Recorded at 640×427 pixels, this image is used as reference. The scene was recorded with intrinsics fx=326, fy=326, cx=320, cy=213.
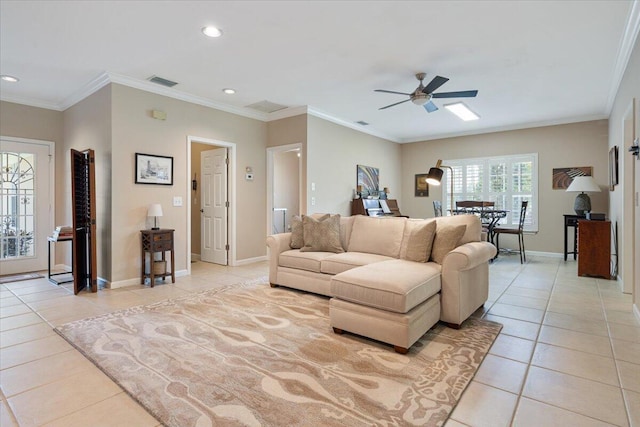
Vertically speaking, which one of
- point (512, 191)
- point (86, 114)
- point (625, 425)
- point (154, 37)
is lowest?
point (625, 425)

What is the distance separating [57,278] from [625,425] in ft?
20.3

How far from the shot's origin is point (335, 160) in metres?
6.33

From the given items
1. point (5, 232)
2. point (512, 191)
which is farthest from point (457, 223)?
point (5, 232)

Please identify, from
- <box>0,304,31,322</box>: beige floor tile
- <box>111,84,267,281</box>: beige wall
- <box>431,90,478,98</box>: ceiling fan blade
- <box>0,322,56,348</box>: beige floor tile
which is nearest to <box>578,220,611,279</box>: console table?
<box>431,90,478,98</box>: ceiling fan blade

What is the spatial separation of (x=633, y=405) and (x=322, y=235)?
114 inches

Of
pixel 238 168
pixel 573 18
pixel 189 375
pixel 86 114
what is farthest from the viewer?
pixel 238 168

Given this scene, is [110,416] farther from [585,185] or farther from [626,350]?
[585,185]

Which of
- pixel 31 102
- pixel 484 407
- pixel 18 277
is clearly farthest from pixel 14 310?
pixel 484 407

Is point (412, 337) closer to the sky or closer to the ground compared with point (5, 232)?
closer to the ground

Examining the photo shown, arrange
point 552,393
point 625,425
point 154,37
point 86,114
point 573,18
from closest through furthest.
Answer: point 625,425 < point 552,393 < point 573,18 < point 154,37 < point 86,114

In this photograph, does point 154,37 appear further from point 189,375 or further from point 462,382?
point 462,382

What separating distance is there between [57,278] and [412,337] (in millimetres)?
5093

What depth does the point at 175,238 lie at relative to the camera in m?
4.85

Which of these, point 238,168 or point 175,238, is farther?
point 238,168
